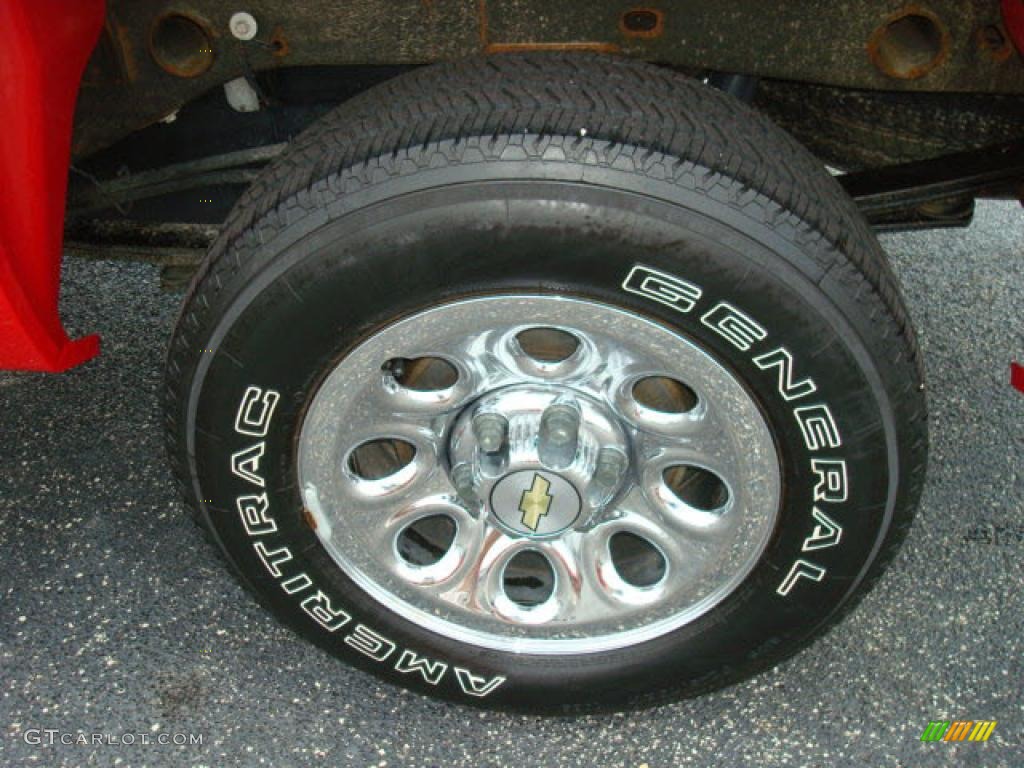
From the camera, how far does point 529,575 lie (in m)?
2.09

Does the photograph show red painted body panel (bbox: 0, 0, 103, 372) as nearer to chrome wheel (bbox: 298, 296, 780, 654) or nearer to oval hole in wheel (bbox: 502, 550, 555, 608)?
chrome wheel (bbox: 298, 296, 780, 654)

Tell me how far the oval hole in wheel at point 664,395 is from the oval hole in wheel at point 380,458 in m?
0.48

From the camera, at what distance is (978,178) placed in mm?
2197

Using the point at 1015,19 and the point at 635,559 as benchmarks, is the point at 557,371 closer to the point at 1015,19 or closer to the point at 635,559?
the point at 635,559

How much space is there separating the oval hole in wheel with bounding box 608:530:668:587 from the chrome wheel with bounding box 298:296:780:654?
11mm

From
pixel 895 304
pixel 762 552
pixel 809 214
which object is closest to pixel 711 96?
pixel 809 214

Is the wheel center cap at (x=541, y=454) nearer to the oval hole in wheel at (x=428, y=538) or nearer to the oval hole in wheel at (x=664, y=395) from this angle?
the oval hole in wheel at (x=664, y=395)

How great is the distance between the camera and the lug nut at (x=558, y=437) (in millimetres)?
1747

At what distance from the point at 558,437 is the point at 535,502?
0.15m

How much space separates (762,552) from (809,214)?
621 mm

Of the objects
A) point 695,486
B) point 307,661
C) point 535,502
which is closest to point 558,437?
point 535,502

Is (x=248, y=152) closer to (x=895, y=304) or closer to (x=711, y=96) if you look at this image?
(x=711, y=96)

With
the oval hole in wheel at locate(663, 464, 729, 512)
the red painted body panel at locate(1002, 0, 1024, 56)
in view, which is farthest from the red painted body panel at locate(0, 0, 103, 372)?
the red painted body panel at locate(1002, 0, 1024, 56)

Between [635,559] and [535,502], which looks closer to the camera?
[535,502]
